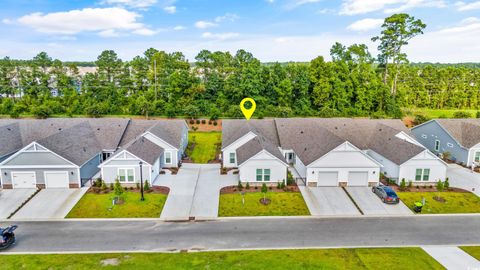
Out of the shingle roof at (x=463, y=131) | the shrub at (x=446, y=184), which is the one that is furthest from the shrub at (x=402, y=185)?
the shingle roof at (x=463, y=131)

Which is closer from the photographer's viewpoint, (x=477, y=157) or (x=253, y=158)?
(x=253, y=158)

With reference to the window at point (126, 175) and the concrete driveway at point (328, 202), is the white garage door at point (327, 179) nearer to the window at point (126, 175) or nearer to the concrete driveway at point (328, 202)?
the concrete driveway at point (328, 202)

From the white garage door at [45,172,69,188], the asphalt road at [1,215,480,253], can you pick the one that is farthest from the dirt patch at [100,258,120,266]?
the white garage door at [45,172,69,188]

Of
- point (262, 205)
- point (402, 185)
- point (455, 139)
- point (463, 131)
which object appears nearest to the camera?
point (262, 205)

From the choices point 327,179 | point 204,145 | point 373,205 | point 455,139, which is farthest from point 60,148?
point 455,139

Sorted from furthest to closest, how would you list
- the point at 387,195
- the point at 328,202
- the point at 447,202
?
1. the point at 447,202
2. the point at 328,202
3. the point at 387,195

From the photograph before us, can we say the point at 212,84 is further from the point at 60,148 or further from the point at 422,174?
the point at 422,174
